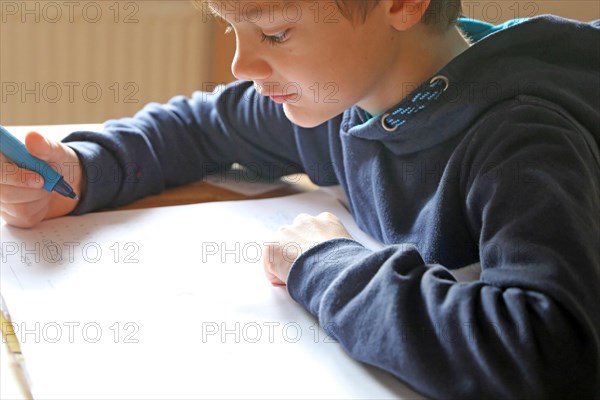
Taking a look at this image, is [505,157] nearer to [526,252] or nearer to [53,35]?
[526,252]

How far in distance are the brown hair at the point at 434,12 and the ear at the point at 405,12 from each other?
0.02 m

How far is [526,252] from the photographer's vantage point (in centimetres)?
66

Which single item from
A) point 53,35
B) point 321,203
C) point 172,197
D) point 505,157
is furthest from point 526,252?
point 53,35

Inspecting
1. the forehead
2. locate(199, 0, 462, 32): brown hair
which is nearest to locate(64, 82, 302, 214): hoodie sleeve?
locate(199, 0, 462, 32): brown hair

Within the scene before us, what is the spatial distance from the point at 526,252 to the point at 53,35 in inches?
52.7

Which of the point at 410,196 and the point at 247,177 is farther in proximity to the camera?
the point at 247,177

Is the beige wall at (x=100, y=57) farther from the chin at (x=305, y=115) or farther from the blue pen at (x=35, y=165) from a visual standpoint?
the chin at (x=305, y=115)

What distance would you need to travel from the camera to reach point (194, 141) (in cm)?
112

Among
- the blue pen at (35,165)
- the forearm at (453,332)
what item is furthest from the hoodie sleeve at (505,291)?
the blue pen at (35,165)

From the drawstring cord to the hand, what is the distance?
111mm

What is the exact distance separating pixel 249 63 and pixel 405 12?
16cm

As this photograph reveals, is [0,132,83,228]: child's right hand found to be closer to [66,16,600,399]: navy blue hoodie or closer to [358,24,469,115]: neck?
[66,16,600,399]: navy blue hoodie

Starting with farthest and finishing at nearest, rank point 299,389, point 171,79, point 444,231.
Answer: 1. point 171,79
2. point 444,231
3. point 299,389

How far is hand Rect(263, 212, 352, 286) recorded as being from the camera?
31.7 inches
